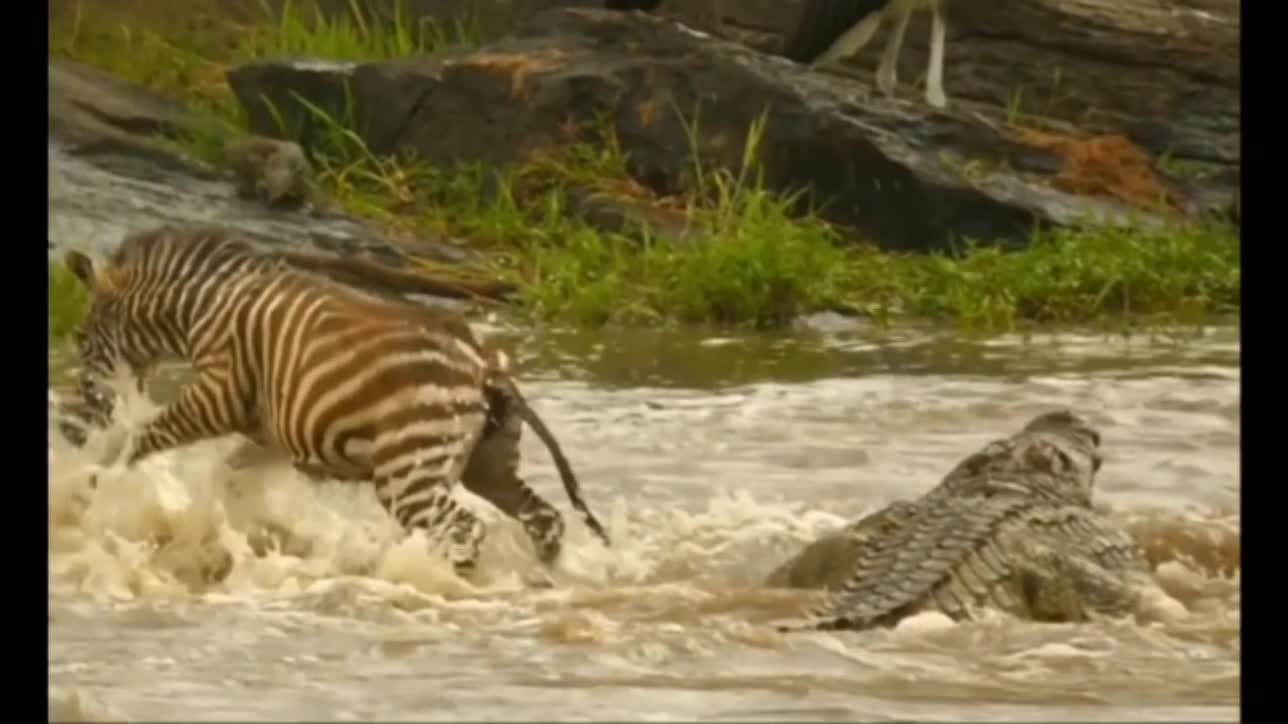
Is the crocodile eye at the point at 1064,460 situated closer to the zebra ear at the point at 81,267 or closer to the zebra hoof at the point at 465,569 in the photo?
the zebra hoof at the point at 465,569

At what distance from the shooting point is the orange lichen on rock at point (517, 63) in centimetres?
379

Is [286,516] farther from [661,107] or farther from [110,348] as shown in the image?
[661,107]

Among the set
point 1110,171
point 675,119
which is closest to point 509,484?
point 675,119

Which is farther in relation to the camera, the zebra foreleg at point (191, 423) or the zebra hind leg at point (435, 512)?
the zebra foreleg at point (191, 423)

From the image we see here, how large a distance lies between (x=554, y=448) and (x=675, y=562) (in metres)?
0.23

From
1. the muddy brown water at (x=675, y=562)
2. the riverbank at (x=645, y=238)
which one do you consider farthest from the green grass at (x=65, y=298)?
the muddy brown water at (x=675, y=562)

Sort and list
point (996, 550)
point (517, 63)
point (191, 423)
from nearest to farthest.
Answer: point (996, 550) < point (191, 423) < point (517, 63)

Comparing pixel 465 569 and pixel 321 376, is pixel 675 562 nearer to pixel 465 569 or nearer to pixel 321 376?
pixel 465 569

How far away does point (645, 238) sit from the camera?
370 cm

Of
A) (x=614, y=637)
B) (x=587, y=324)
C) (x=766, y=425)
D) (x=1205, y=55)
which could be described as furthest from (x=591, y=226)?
(x=1205, y=55)

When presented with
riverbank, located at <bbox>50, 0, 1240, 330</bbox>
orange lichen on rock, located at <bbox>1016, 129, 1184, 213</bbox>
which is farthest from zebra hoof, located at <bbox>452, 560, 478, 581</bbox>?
orange lichen on rock, located at <bbox>1016, 129, 1184, 213</bbox>

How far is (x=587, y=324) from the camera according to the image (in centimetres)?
367

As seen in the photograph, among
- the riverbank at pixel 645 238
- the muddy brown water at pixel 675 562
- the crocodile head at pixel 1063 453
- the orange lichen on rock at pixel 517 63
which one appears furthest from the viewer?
the orange lichen on rock at pixel 517 63

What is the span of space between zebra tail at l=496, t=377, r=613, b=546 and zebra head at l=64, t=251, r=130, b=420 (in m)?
0.54
